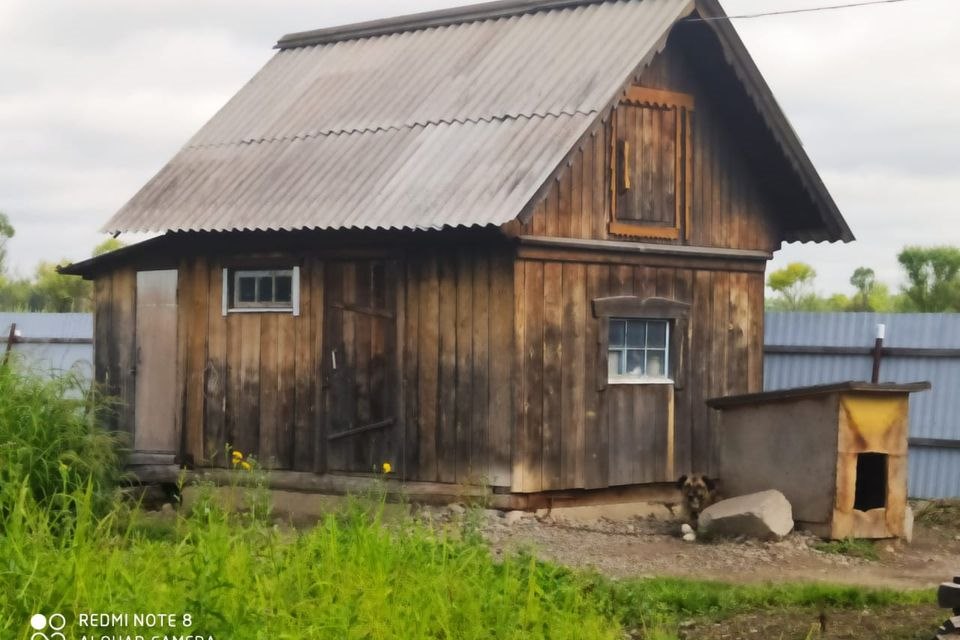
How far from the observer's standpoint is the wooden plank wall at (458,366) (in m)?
13.7

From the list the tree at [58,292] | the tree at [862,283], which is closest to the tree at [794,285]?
the tree at [862,283]

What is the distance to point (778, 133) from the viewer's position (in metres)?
15.4

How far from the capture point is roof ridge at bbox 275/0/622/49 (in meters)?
16.2

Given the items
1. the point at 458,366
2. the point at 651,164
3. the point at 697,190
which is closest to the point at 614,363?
the point at 458,366

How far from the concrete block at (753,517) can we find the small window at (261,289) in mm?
5042

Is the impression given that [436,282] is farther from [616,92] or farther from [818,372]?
[818,372]

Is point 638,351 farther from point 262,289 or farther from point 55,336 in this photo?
point 55,336

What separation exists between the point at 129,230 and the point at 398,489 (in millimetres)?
4528

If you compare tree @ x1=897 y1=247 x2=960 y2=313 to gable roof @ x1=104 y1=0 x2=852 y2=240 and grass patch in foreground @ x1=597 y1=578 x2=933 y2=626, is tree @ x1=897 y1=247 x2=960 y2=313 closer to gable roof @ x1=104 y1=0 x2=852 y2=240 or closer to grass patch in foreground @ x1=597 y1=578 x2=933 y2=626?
gable roof @ x1=104 y1=0 x2=852 y2=240

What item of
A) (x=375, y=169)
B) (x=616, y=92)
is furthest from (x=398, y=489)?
(x=616, y=92)

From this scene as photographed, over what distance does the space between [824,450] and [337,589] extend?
600 cm

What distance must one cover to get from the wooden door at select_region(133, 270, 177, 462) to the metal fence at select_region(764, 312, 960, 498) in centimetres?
760

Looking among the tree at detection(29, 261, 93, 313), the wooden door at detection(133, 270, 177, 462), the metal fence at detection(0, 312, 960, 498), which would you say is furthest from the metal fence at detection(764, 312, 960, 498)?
the tree at detection(29, 261, 93, 313)

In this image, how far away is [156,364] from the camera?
16.6 meters
